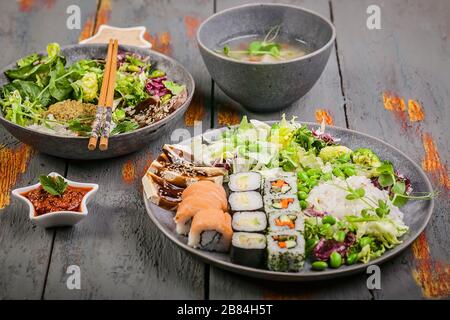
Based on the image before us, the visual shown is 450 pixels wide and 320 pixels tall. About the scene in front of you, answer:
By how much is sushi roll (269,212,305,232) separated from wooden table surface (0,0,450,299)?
0.71ft

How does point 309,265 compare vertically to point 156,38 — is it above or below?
above

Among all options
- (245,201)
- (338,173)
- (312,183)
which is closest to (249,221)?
(245,201)

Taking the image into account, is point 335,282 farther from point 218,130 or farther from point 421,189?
point 218,130

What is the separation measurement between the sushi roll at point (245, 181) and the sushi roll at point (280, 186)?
0.05m

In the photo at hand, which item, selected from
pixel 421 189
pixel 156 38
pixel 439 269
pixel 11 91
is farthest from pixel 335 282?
pixel 156 38

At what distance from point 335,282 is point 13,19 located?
9.97 feet

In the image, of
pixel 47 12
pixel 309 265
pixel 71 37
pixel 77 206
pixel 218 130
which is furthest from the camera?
pixel 47 12

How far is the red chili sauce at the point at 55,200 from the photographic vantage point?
287 centimetres

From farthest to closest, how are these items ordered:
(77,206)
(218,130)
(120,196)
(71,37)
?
(71,37) → (218,130) → (120,196) → (77,206)

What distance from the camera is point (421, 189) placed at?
2949 millimetres

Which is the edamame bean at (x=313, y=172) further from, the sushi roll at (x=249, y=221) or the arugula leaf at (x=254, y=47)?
the arugula leaf at (x=254, y=47)

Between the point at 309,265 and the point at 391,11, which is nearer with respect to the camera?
the point at 309,265

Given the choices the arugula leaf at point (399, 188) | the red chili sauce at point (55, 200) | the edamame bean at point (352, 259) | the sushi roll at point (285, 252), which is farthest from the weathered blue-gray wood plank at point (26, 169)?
the arugula leaf at point (399, 188)

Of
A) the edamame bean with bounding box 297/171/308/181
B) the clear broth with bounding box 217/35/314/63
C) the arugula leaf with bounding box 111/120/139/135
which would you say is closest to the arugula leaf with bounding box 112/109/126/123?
the arugula leaf with bounding box 111/120/139/135
